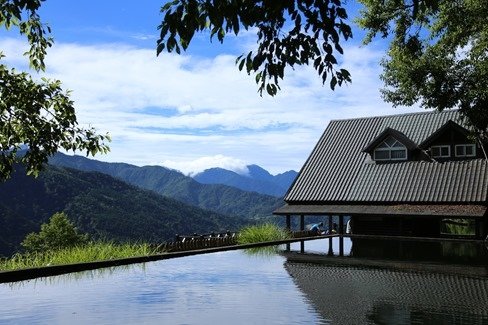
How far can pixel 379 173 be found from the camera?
3453 cm

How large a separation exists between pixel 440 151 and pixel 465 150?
141cm

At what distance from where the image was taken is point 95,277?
1442 cm

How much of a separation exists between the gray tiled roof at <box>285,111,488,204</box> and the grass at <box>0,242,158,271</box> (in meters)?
18.0

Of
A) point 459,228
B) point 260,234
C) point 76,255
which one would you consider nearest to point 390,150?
point 459,228

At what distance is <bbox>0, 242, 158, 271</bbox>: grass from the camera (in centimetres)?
1588

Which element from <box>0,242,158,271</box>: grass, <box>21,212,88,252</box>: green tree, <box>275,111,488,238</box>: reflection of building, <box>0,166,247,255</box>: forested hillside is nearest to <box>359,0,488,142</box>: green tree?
<box>275,111,488,238</box>: reflection of building

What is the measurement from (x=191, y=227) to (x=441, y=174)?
14617 centimetres

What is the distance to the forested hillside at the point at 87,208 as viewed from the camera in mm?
130000

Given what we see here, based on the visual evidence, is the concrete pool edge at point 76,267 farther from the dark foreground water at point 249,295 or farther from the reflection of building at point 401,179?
the reflection of building at point 401,179

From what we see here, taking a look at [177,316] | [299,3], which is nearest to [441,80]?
[177,316]

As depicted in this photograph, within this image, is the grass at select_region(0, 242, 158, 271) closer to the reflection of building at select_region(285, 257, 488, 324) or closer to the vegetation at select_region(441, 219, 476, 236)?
the reflection of building at select_region(285, 257, 488, 324)

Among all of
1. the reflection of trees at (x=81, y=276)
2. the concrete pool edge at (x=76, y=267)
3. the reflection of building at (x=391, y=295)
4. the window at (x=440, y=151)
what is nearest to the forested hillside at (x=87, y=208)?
the window at (x=440, y=151)

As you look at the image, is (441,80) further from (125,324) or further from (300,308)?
(125,324)

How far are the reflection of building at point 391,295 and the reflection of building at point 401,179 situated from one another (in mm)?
14051
